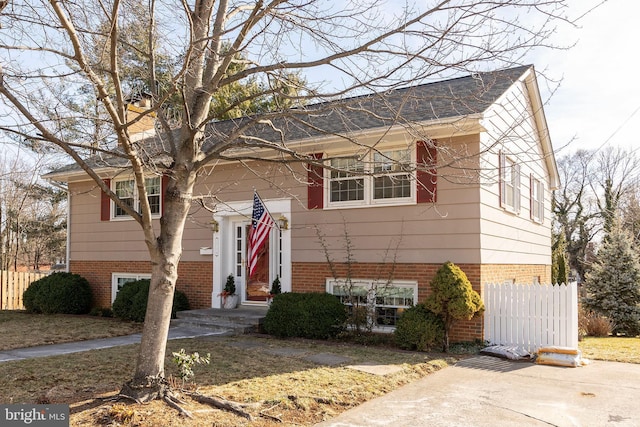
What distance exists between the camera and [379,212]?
10.7m

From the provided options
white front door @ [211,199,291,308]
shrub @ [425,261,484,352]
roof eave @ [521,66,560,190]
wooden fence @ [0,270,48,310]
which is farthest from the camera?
wooden fence @ [0,270,48,310]

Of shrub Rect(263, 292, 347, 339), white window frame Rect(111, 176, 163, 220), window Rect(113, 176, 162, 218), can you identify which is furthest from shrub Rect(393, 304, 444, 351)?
window Rect(113, 176, 162, 218)

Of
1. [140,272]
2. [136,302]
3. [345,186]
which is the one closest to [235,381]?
[345,186]

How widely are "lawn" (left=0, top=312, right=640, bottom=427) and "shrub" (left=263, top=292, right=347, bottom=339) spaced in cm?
29

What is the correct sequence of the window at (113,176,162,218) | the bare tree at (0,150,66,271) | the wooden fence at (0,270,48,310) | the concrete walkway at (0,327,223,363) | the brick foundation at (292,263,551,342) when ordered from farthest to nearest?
the bare tree at (0,150,66,271), the wooden fence at (0,270,48,310), the window at (113,176,162,218), the brick foundation at (292,263,551,342), the concrete walkway at (0,327,223,363)

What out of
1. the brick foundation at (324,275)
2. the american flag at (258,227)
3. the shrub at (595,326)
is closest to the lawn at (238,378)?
the brick foundation at (324,275)

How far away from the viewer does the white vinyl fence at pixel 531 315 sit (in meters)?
8.99

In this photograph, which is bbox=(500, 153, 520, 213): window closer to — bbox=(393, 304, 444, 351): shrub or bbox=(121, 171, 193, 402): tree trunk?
bbox=(393, 304, 444, 351): shrub

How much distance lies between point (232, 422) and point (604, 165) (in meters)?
37.6

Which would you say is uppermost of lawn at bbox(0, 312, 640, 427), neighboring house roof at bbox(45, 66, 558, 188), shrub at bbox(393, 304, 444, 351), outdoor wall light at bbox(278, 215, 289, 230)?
neighboring house roof at bbox(45, 66, 558, 188)

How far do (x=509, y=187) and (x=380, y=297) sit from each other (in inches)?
160

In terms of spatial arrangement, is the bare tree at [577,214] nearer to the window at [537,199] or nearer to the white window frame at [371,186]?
the window at [537,199]

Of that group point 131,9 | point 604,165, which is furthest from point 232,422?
point 604,165

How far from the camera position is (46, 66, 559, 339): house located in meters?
9.66
